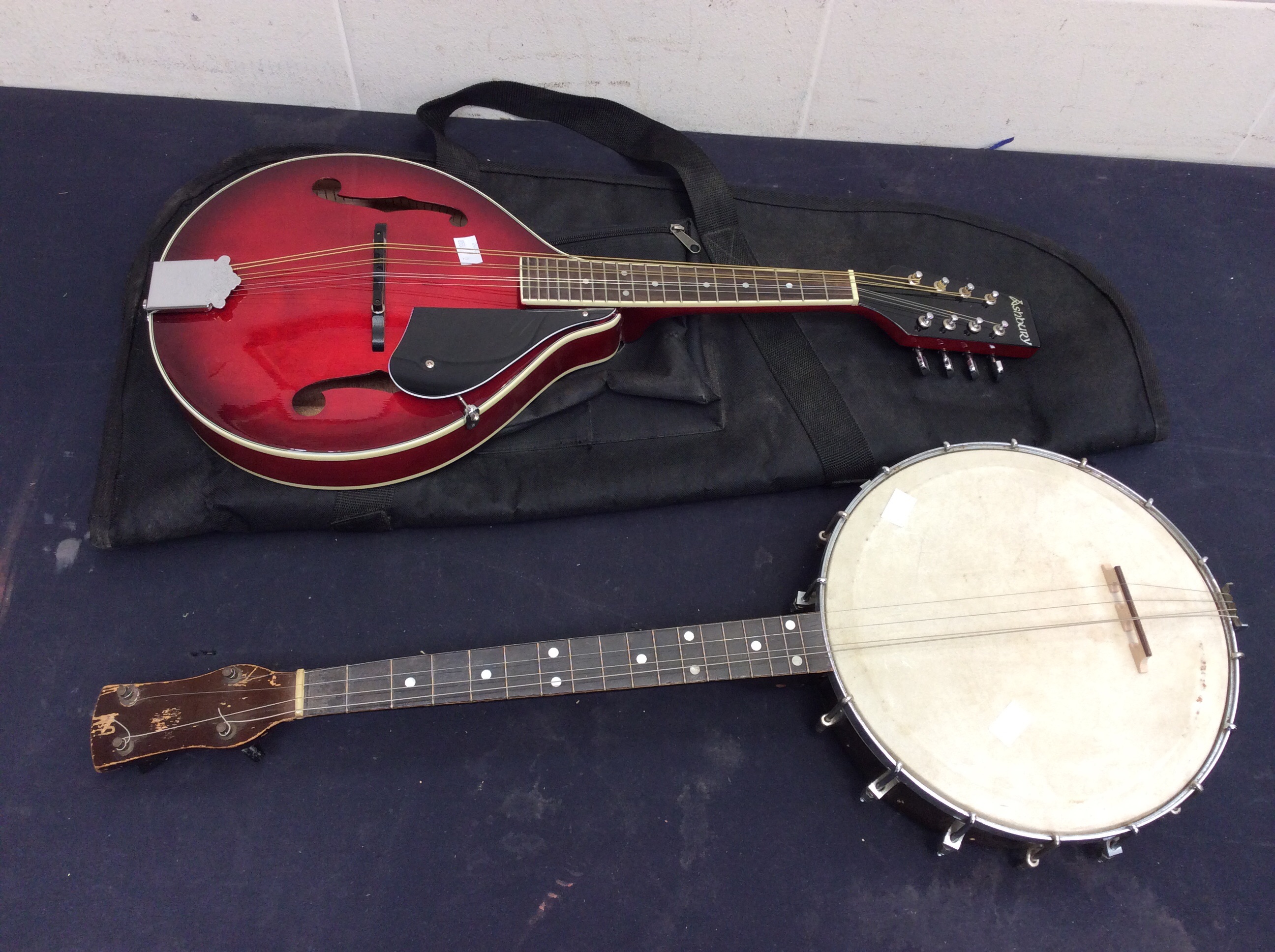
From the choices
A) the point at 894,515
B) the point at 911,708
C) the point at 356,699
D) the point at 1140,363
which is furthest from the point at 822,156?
the point at 356,699

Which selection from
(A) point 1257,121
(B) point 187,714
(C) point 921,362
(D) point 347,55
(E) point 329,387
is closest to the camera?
(B) point 187,714

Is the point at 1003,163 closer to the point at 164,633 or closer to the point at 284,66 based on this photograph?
the point at 284,66

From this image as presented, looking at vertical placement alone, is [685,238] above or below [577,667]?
above

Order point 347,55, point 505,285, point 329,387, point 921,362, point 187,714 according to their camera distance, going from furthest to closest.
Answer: point 347,55 → point 921,362 → point 505,285 → point 329,387 → point 187,714

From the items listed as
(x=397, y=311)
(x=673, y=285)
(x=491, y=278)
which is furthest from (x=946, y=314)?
(x=397, y=311)

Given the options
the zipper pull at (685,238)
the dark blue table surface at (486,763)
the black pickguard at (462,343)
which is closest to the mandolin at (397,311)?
the black pickguard at (462,343)

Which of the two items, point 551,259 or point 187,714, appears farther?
point 551,259

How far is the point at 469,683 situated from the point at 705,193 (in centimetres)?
110

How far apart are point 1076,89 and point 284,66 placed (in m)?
1.82

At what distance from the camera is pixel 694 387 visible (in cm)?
158

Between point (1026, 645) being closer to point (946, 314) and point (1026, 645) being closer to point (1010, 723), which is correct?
point (1010, 723)

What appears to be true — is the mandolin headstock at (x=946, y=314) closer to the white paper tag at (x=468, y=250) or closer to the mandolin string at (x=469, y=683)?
the mandolin string at (x=469, y=683)

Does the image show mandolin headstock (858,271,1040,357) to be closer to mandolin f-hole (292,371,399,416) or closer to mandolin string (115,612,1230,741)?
mandolin string (115,612,1230,741)

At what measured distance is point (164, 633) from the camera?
1.47 m
